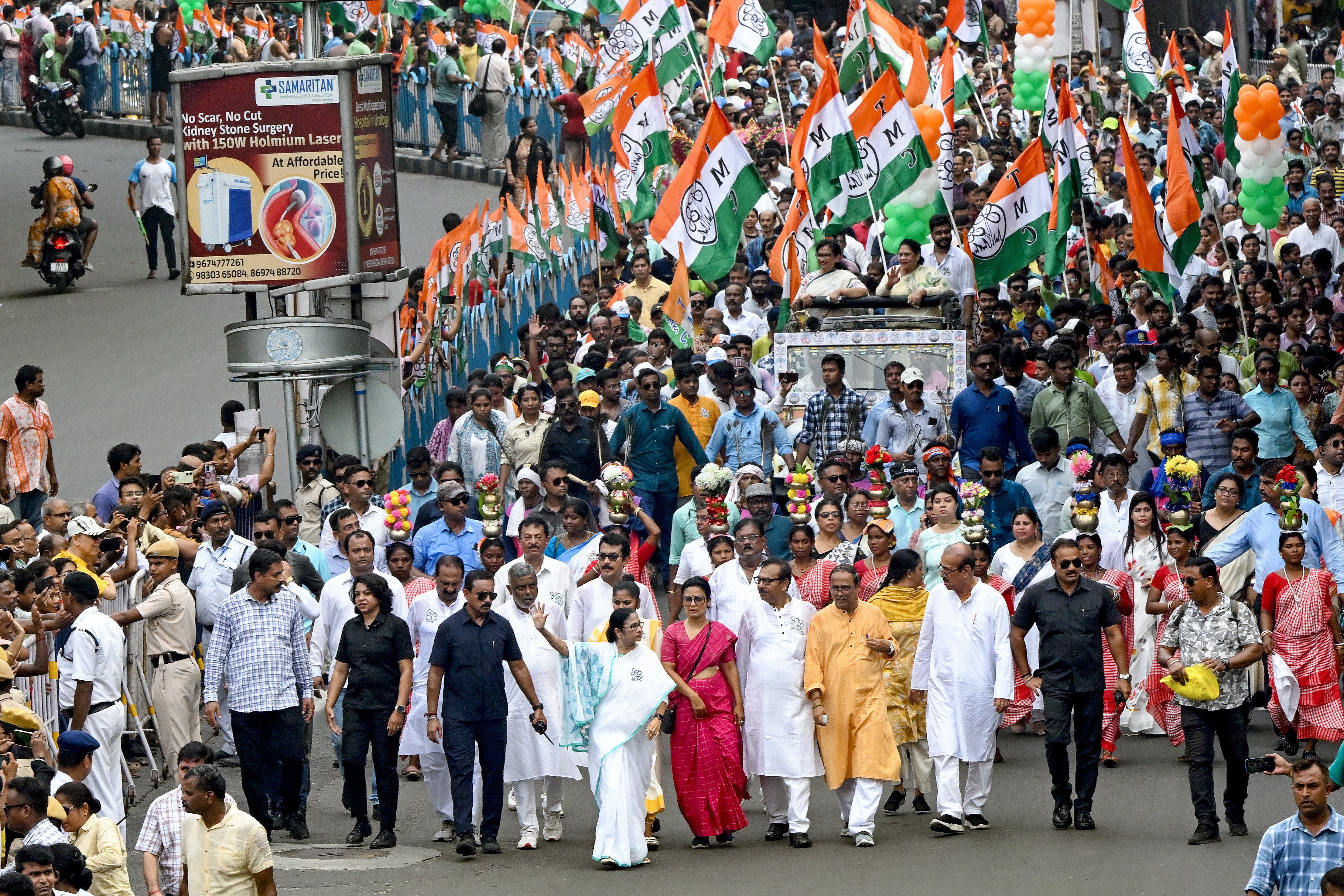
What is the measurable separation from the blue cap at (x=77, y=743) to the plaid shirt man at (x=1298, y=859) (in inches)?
198

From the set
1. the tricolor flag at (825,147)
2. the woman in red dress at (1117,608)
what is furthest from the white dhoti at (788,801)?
the tricolor flag at (825,147)

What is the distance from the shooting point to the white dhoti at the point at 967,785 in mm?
11852

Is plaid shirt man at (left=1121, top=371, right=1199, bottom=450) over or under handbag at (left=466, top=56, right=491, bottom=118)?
under

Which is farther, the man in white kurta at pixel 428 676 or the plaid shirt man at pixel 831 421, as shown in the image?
the plaid shirt man at pixel 831 421

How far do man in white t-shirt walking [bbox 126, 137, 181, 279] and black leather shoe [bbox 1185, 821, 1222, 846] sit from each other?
56.8ft

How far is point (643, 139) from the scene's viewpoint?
71.2ft

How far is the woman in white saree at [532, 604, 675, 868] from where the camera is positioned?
38.0 feet

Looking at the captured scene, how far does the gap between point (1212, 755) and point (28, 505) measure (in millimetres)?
9512

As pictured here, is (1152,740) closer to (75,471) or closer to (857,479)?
(857,479)

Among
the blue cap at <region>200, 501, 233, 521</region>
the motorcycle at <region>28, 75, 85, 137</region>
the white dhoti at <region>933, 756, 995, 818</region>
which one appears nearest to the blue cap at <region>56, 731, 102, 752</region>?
the blue cap at <region>200, 501, 233, 521</region>

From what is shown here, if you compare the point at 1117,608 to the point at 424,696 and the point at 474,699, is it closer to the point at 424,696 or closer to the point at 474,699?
the point at 474,699

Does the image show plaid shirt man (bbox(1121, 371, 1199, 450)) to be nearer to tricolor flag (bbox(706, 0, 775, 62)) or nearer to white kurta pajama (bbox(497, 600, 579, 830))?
white kurta pajama (bbox(497, 600, 579, 830))

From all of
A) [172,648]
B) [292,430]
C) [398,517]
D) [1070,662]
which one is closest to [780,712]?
[1070,662]

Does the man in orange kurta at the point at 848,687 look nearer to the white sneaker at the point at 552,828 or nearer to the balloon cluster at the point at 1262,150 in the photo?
the white sneaker at the point at 552,828
